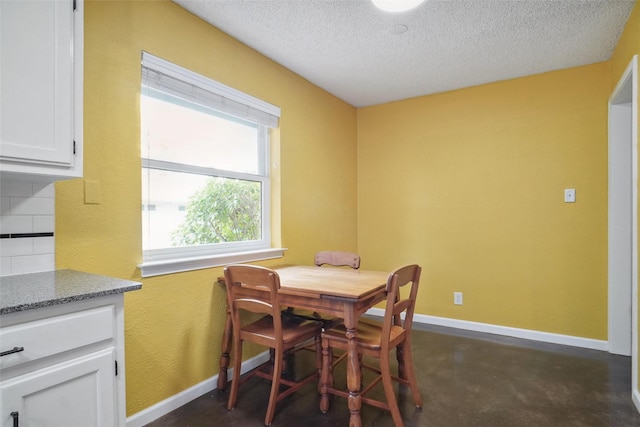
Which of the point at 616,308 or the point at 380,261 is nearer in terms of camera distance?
the point at 616,308

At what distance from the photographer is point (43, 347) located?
1.04m

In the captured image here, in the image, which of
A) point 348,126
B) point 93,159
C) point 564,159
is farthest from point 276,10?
point 564,159

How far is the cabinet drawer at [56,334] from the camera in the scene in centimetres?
97

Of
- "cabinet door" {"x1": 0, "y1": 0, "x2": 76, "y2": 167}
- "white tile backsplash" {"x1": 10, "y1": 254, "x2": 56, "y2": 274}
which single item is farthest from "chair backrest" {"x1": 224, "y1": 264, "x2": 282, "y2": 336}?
"cabinet door" {"x1": 0, "y1": 0, "x2": 76, "y2": 167}

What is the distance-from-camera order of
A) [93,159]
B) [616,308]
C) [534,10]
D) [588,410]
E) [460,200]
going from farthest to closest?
[460,200] < [616,308] < [534,10] < [588,410] < [93,159]

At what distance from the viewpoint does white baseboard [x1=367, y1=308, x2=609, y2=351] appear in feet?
9.55

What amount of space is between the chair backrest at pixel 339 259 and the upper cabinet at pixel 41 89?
1826 mm

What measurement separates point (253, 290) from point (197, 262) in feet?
1.31

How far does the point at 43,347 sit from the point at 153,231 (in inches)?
41.5

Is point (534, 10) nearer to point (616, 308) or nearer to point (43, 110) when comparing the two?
point (616, 308)

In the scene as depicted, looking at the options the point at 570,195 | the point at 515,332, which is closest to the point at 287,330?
the point at 515,332

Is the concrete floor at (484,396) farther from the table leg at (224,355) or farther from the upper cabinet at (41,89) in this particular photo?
the upper cabinet at (41,89)

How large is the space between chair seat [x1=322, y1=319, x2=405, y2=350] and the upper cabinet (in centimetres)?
143

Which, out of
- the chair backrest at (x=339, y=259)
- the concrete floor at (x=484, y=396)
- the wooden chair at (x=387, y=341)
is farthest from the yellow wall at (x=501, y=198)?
the wooden chair at (x=387, y=341)
